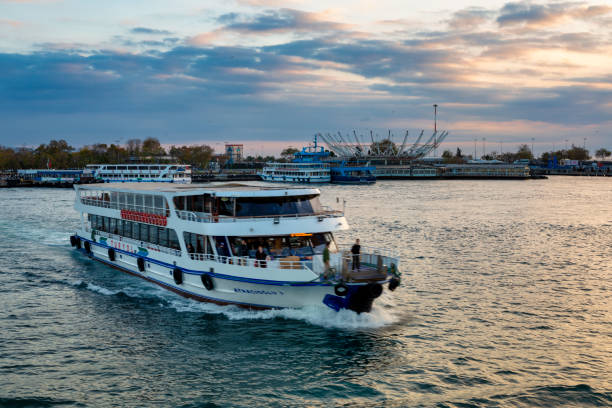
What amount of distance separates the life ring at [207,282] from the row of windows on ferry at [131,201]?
5.39 metres

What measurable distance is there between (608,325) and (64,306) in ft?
88.5

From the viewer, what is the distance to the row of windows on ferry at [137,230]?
1172 inches

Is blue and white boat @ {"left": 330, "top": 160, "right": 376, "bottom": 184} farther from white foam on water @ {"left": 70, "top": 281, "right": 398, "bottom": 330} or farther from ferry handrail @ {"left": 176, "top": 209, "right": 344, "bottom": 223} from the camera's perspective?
ferry handrail @ {"left": 176, "top": 209, "right": 344, "bottom": 223}

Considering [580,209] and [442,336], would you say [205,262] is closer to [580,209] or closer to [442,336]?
[442,336]

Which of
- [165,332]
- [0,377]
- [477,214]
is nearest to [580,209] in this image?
[477,214]

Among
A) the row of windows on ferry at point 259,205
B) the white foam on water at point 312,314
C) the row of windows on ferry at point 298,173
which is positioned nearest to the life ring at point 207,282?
the white foam on water at point 312,314

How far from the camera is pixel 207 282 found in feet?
85.1

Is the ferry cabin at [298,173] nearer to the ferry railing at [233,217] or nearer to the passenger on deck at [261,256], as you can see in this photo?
the ferry railing at [233,217]

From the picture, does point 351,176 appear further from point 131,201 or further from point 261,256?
point 261,256

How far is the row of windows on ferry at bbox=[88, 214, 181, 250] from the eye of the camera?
29.8 metres

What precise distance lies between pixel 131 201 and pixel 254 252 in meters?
12.3

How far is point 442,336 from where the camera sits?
78.7 ft

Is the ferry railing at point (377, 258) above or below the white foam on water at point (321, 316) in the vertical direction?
above

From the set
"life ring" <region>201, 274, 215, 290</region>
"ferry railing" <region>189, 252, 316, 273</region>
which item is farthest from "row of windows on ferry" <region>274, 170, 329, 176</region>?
"ferry railing" <region>189, 252, 316, 273</region>
